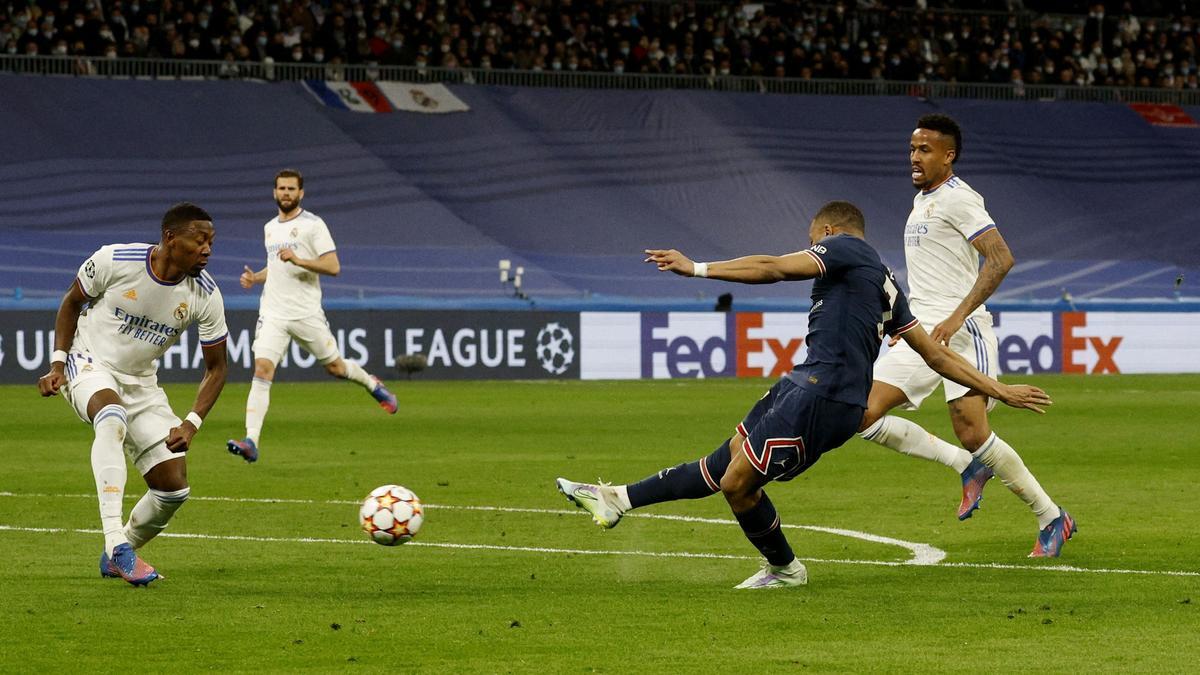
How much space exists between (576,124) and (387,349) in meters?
11.7

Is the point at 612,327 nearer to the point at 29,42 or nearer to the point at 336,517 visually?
the point at 29,42

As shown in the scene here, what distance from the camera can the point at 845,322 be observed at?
8234 mm

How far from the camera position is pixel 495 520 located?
37.5 ft

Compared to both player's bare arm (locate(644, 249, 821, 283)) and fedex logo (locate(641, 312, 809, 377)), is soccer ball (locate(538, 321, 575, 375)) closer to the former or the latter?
fedex logo (locate(641, 312, 809, 377))

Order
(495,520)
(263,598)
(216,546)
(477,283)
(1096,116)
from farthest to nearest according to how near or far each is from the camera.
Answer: (1096,116), (477,283), (495,520), (216,546), (263,598)

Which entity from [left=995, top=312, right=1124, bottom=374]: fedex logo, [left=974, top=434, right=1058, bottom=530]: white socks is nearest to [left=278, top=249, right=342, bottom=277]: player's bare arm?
[left=974, top=434, right=1058, bottom=530]: white socks

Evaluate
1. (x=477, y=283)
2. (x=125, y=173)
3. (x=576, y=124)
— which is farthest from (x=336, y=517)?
(x=576, y=124)

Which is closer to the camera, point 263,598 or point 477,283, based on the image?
point 263,598

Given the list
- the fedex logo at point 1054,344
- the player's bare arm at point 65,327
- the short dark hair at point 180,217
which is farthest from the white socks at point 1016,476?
the fedex logo at point 1054,344

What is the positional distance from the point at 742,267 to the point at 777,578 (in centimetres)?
176

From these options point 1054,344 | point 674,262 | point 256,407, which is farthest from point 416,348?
point 674,262

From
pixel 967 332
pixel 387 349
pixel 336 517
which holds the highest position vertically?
pixel 967 332

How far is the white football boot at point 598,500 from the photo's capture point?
28.3 ft

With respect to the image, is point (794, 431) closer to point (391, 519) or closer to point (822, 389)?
point (822, 389)
